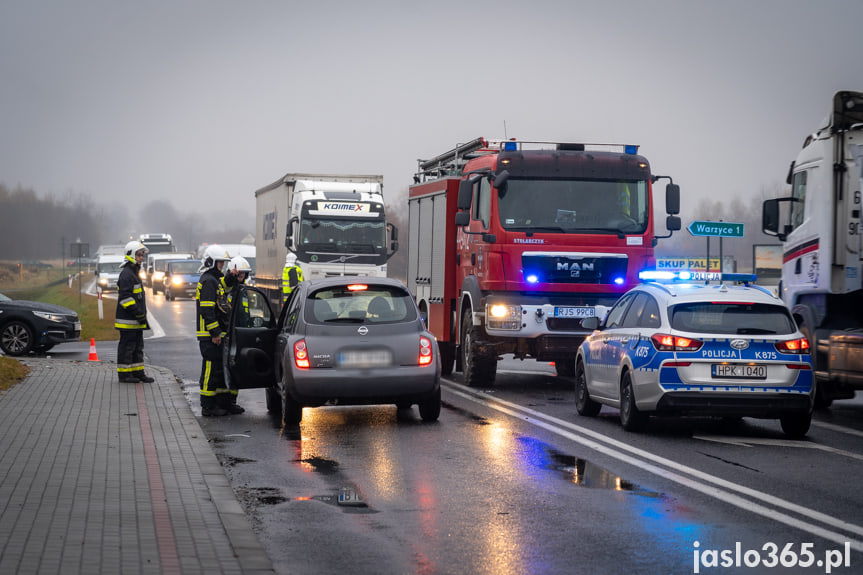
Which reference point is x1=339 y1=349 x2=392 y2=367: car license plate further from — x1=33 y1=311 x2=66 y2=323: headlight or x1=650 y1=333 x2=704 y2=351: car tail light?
x1=33 y1=311 x2=66 y2=323: headlight

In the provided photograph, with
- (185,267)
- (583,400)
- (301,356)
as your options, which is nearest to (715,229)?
(583,400)

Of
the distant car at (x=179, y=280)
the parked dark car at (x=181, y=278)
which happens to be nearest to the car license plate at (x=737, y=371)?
the parked dark car at (x=181, y=278)

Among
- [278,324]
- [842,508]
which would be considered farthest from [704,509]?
[278,324]

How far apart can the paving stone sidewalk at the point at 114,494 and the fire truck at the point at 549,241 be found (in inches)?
186

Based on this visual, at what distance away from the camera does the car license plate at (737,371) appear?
11.2m

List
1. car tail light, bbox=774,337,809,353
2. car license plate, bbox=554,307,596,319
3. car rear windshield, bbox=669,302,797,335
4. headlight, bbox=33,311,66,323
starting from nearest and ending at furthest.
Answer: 1. car tail light, bbox=774,337,809,353
2. car rear windshield, bbox=669,302,797,335
3. car license plate, bbox=554,307,596,319
4. headlight, bbox=33,311,66,323

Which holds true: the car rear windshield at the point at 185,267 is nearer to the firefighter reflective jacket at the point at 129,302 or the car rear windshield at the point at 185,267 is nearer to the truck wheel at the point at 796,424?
the firefighter reflective jacket at the point at 129,302

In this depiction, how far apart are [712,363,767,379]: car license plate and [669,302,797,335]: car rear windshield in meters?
0.36

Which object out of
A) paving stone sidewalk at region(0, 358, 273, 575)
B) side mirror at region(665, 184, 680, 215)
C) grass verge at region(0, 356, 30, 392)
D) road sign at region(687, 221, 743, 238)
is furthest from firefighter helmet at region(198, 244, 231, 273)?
road sign at region(687, 221, 743, 238)

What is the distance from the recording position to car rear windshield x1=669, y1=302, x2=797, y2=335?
11414mm

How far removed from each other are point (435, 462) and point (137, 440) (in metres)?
2.93

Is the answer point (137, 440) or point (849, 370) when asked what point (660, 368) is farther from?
point (137, 440)

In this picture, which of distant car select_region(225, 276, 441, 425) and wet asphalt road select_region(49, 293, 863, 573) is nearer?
wet asphalt road select_region(49, 293, 863, 573)

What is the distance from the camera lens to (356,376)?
12.1 metres
